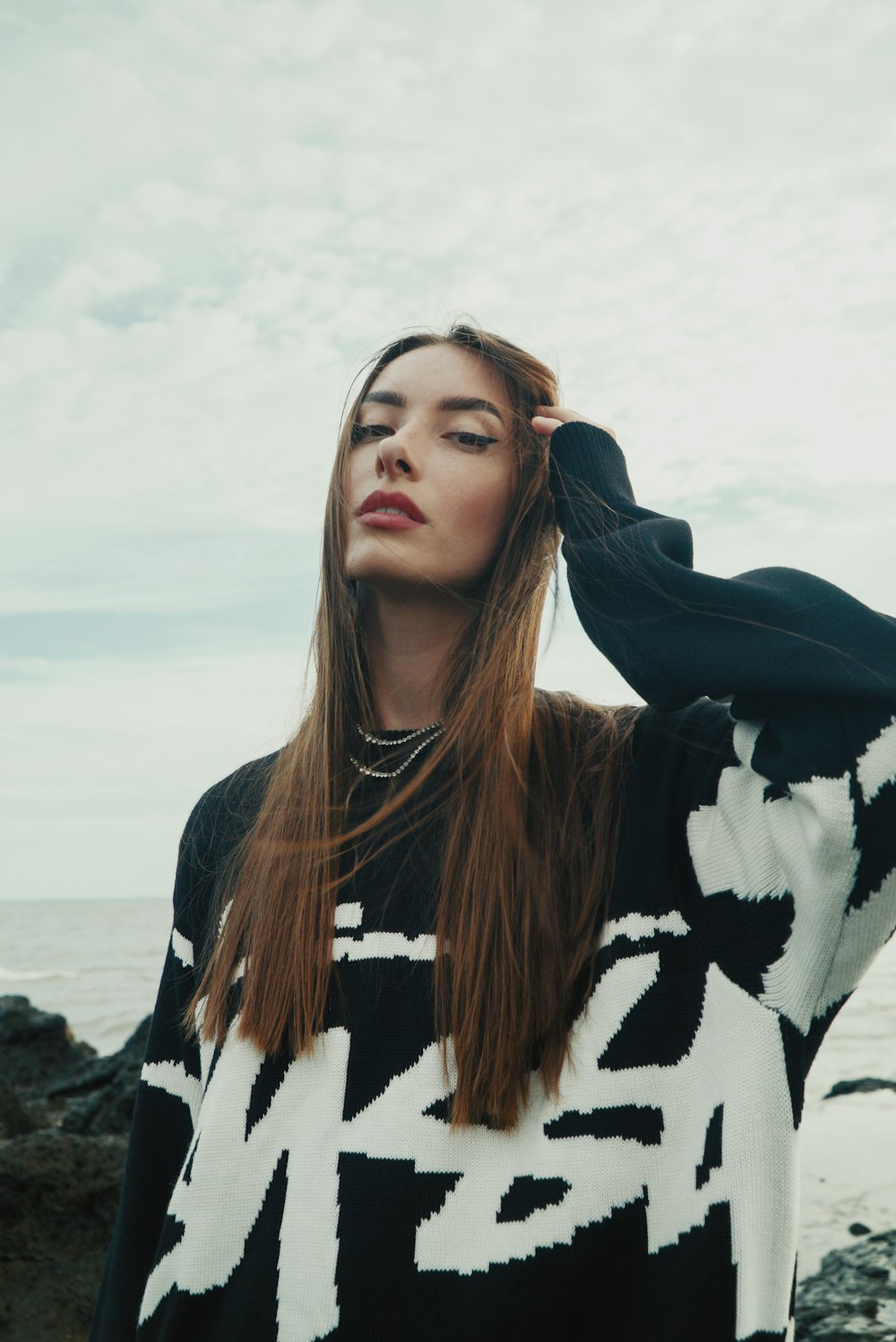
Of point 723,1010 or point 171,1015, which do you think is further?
point 171,1015

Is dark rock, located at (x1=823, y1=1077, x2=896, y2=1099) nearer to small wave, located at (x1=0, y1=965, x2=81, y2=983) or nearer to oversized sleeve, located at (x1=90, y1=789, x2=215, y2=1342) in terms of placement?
oversized sleeve, located at (x1=90, y1=789, x2=215, y2=1342)

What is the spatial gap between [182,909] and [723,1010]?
133cm

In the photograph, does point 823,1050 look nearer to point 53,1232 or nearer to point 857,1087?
point 857,1087

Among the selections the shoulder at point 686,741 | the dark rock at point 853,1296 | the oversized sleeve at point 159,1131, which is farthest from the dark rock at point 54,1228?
the shoulder at point 686,741

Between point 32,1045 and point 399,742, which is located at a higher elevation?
point 399,742

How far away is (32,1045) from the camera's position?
8367mm

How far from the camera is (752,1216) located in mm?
1635

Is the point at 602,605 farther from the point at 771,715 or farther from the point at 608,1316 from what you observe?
the point at 608,1316

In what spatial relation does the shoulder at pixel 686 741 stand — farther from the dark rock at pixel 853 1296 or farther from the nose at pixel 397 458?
the dark rock at pixel 853 1296

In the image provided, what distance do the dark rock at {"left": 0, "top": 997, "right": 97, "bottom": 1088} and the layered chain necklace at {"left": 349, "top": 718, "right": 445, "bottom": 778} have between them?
7002mm

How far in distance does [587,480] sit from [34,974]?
2925 cm

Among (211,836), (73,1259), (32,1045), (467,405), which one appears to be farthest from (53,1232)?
(32,1045)

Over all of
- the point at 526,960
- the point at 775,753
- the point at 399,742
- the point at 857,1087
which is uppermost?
the point at 399,742

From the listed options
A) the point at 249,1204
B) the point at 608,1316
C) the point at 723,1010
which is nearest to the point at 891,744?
the point at 723,1010
